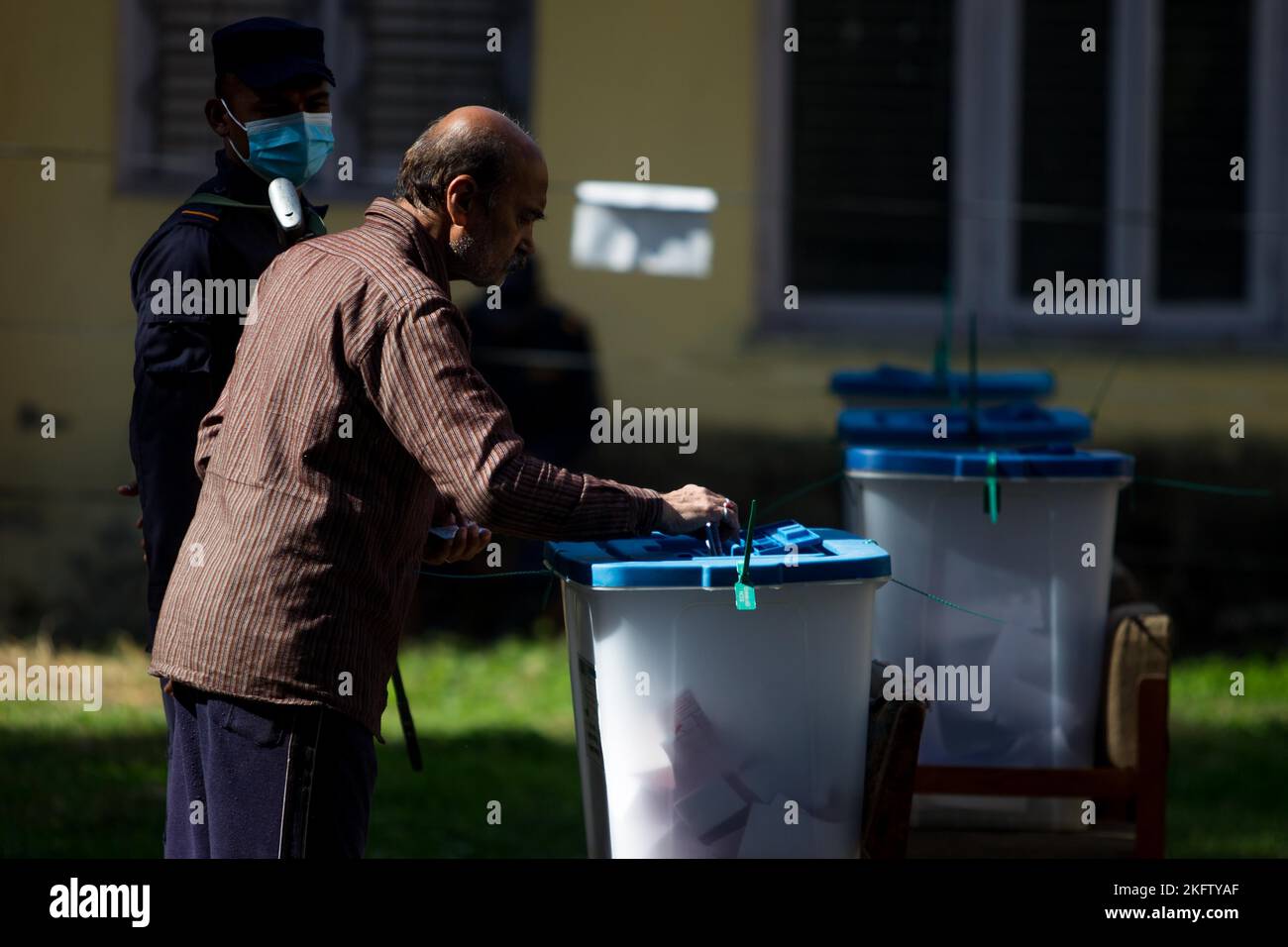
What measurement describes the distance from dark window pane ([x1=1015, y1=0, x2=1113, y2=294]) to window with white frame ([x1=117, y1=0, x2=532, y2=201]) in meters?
2.27

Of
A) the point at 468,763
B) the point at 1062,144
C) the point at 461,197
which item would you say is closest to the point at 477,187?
the point at 461,197

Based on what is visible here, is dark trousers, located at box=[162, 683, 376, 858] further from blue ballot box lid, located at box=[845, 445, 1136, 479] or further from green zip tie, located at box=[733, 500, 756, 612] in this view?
blue ballot box lid, located at box=[845, 445, 1136, 479]

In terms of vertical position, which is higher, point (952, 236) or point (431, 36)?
point (431, 36)

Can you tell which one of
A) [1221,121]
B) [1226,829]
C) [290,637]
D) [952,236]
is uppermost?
[1221,121]

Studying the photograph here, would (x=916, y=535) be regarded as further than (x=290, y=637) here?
Yes

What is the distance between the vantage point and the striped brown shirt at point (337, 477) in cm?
249

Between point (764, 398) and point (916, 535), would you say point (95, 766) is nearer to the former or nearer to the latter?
point (916, 535)

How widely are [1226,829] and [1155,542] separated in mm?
2622

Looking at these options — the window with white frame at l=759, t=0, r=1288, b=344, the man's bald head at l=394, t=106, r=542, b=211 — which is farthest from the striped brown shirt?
the window with white frame at l=759, t=0, r=1288, b=344

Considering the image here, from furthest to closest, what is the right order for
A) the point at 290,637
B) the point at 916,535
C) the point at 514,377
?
the point at 514,377 → the point at 916,535 → the point at 290,637

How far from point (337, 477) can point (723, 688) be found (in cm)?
70

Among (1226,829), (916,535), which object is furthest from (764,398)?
(916,535)

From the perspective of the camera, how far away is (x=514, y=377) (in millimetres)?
7281
